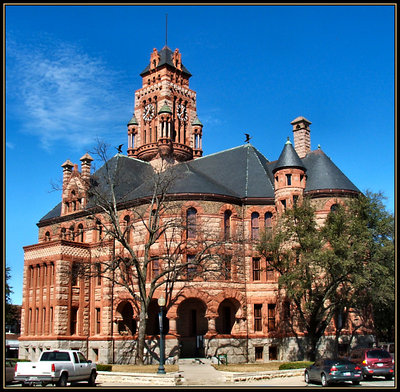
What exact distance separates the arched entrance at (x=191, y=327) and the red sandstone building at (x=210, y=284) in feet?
0.25

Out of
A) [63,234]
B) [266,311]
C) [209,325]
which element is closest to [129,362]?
[209,325]

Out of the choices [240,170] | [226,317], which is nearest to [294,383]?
[226,317]

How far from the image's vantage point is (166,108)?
55344 millimetres

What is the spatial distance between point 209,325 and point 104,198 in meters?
11.8

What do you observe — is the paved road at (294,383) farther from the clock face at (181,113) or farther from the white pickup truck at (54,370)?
the clock face at (181,113)

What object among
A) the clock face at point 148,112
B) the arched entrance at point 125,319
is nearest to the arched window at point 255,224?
the arched entrance at point 125,319

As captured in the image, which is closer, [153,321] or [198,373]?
[198,373]

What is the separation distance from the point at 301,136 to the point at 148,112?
1846cm

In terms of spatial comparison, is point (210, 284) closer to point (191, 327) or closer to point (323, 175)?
point (191, 327)

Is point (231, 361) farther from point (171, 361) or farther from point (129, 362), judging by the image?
point (129, 362)

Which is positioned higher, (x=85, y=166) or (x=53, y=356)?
(x=85, y=166)

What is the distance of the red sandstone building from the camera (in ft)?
134

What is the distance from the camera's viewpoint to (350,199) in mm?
39094

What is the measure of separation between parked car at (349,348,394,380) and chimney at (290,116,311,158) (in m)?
22.1
